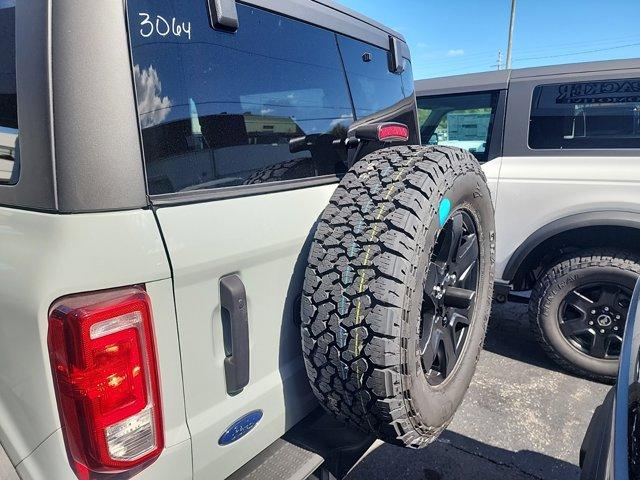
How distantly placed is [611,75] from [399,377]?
115 inches

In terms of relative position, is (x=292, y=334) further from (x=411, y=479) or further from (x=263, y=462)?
(x=411, y=479)

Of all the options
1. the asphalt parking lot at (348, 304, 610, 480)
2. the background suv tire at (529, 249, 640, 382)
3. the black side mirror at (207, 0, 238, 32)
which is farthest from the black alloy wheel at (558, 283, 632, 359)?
the black side mirror at (207, 0, 238, 32)

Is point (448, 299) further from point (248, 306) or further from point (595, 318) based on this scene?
point (595, 318)

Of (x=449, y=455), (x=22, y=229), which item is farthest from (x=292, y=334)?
(x=449, y=455)

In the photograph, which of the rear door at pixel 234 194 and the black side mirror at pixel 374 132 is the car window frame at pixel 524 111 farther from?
the rear door at pixel 234 194

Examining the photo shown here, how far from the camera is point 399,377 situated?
1488 mm

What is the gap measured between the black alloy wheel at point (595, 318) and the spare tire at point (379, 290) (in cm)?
193

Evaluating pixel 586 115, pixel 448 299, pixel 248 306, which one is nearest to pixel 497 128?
pixel 586 115

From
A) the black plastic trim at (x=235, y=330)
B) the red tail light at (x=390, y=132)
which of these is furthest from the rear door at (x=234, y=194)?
the red tail light at (x=390, y=132)

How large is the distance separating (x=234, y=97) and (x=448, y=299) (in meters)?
1.23

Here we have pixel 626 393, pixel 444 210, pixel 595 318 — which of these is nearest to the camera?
pixel 626 393

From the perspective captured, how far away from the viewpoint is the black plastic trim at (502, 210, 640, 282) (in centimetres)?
298

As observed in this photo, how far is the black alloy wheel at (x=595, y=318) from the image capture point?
10.4ft

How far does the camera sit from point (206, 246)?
1.26 meters
